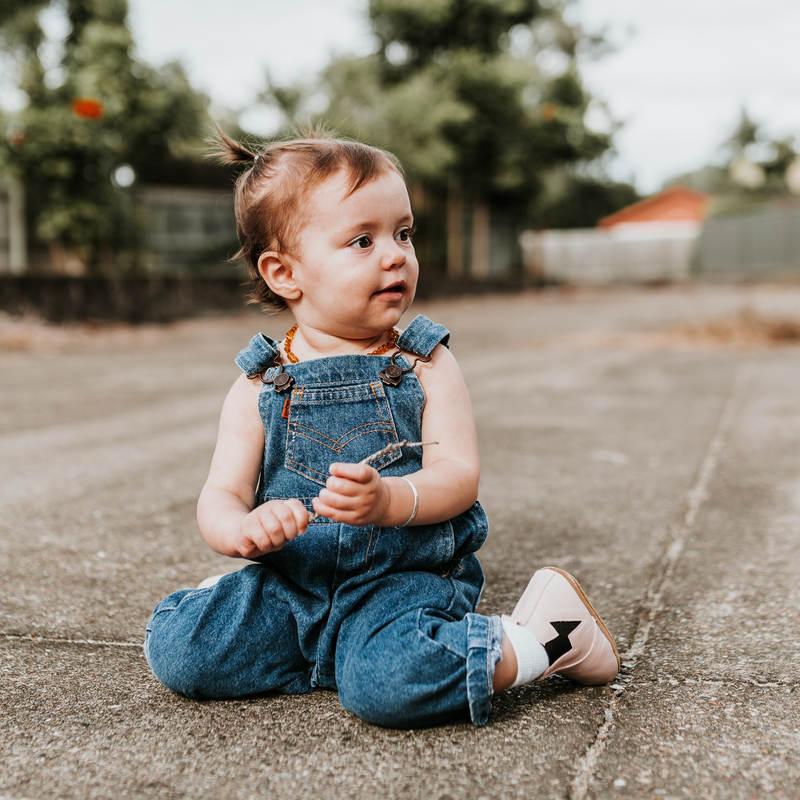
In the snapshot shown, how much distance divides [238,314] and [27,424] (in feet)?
22.6

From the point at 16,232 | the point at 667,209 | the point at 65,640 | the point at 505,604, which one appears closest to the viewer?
the point at 65,640

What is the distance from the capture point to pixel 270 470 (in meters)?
1.47

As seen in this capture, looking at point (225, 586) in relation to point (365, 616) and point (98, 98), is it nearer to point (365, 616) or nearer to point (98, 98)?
point (365, 616)

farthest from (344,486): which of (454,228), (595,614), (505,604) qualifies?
(454,228)

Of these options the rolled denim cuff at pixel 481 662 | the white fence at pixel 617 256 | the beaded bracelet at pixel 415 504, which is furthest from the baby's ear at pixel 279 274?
Answer: the white fence at pixel 617 256

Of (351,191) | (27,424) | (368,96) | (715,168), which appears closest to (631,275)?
(368,96)

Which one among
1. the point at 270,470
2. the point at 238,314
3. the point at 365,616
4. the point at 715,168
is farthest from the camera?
the point at 715,168

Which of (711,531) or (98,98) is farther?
(98,98)

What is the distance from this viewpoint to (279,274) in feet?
4.92

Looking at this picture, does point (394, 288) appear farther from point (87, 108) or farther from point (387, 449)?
point (87, 108)

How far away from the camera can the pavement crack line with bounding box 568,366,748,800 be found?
3.64 ft

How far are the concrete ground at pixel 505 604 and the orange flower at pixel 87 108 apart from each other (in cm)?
543

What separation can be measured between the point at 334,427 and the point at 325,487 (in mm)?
126

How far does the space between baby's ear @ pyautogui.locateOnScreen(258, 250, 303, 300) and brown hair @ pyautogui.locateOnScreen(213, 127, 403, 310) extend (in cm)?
1
